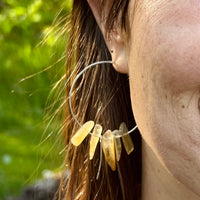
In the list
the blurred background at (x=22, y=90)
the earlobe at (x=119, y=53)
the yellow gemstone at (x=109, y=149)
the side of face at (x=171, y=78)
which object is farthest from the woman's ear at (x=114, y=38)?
the blurred background at (x=22, y=90)

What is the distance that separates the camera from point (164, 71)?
1719 mm

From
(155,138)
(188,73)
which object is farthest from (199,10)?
(155,138)

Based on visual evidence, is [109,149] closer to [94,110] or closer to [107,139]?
[107,139]

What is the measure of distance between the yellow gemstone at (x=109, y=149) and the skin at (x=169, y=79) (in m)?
0.28

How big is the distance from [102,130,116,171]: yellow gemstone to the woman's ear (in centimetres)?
27

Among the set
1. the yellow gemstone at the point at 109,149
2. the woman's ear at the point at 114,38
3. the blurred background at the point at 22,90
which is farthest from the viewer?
the blurred background at the point at 22,90

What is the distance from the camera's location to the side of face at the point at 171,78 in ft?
5.52

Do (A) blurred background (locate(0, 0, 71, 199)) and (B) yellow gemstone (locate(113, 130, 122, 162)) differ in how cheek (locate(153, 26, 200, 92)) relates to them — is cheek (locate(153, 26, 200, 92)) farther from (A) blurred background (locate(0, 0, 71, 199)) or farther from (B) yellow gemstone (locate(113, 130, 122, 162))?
(A) blurred background (locate(0, 0, 71, 199))

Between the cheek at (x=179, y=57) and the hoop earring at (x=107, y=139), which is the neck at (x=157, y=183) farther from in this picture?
the cheek at (x=179, y=57)

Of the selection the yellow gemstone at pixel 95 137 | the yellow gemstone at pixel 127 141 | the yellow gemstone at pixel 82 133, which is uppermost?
the yellow gemstone at pixel 82 133

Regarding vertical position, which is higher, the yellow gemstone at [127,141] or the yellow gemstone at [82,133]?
the yellow gemstone at [82,133]

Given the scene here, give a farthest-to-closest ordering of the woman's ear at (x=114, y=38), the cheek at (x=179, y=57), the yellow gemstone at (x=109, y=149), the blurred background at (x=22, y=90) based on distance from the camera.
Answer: the blurred background at (x=22, y=90) < the yellow gemstone at (x=109, y=149) < the woman's ear at (x=114, y=38) < the cheek at (x=179, y=57)

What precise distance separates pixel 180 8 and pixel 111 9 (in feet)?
1.07

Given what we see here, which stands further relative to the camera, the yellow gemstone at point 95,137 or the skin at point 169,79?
the yellow gemstone at point 95,137
